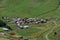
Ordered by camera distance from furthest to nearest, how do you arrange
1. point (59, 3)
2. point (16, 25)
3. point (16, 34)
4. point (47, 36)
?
point (59, 3) < point (16, 25) < point (16, 34) < point (47, 36)

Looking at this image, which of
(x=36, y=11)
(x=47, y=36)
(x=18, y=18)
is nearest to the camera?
(x=47, y=36)

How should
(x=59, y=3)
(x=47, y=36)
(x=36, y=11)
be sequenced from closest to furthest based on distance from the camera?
(x=47, y=36)
(x=36, y=11)
(x=59, y=3)

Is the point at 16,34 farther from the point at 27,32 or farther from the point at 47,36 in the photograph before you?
the point at 47,36

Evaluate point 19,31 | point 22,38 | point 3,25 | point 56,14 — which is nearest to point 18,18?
point 56,14

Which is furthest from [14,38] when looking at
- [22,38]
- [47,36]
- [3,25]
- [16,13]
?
[16,13]

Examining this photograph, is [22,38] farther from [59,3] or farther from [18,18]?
[59,3]

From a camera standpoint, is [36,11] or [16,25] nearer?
[16,25]
